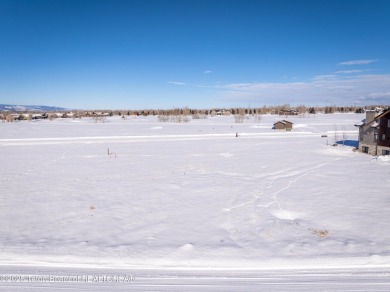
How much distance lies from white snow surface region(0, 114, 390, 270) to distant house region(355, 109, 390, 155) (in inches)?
165

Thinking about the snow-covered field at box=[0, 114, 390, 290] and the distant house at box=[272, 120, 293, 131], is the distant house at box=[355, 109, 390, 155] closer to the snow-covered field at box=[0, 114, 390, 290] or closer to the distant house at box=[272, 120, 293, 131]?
the snow-covered field at box=[0, 114, 390, 290]

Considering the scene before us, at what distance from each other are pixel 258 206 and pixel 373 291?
693 cm

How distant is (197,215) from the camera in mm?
11883

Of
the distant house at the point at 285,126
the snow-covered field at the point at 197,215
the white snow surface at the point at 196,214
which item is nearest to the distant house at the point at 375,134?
the snow-covered field at the point at 197,215

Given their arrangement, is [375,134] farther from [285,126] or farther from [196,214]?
[285,126]

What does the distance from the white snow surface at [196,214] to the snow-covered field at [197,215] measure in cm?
4

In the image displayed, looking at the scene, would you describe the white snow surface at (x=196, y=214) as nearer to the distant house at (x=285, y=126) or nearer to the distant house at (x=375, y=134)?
the distant house at (x=375, y=134)

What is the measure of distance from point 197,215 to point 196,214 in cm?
12

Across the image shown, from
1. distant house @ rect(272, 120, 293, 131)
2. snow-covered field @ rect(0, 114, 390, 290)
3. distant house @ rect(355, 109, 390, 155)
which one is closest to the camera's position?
snow-covered field @ rect(0, 114, 390, 290)

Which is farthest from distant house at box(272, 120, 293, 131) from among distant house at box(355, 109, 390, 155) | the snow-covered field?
the snow-covered field

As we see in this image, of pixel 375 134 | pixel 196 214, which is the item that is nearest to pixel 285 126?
pixel 375 134

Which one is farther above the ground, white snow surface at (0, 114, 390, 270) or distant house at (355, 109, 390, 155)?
distant house at (355, 109, 390, 155)

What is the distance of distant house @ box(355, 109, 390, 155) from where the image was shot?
25.7 meters

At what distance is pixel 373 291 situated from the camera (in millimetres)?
5973
